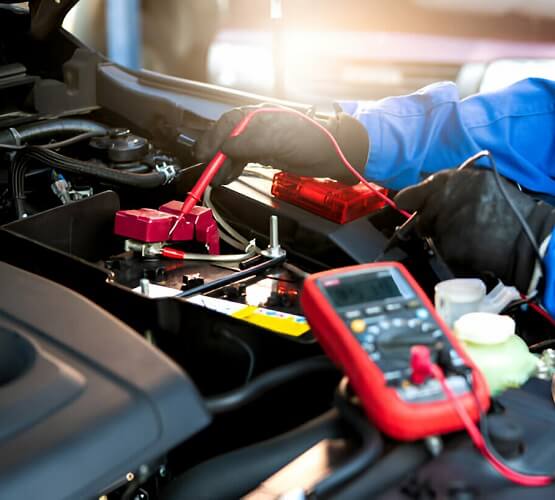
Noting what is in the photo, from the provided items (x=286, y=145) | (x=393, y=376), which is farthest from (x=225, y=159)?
(x=393, y=376)

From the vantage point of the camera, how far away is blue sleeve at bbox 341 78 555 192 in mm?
1140

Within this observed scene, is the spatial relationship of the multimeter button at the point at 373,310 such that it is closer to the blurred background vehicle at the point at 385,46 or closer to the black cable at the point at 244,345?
the black cable at the point at 244,345

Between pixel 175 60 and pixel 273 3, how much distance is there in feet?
8.74

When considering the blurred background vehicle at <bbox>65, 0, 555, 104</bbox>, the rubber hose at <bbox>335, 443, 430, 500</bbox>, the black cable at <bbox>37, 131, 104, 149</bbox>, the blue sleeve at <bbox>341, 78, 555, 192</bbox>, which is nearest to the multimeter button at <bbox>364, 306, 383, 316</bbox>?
the rubber hose at <bbox>335, 443, 430, 500</bbox>

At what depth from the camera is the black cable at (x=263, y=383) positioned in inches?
26.1

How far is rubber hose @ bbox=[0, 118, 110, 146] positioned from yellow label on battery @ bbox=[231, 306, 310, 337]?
59 cm

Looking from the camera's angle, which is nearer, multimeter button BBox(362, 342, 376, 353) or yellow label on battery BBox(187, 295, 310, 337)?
multimeter button BBox(362, 342, 376, 353)

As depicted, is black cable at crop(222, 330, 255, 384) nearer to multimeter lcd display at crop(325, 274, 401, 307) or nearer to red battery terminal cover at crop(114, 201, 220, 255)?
multimeter lcd display at crop(325, 274, 401, 307)

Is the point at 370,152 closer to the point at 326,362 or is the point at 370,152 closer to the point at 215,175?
the point at 215,175

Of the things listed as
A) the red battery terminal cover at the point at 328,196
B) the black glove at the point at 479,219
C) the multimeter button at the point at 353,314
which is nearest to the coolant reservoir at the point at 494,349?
the multimeter button at the point at 353,314

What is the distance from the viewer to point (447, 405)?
0.62m

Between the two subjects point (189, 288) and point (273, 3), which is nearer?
point (189, 288)

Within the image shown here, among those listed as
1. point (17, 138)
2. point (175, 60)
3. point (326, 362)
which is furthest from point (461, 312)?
point (175, 60)

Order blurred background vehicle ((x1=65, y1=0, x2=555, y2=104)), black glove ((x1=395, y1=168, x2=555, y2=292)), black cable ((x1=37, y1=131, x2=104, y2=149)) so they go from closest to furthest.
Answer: black glove ((x1=395, y1=168, x2=555, y2=292)), black cable ((x1=37, y1=131, x2=104, y2=149)), blurred background vehicle ((x1=65, y1=0, x2=555, y2=104))
